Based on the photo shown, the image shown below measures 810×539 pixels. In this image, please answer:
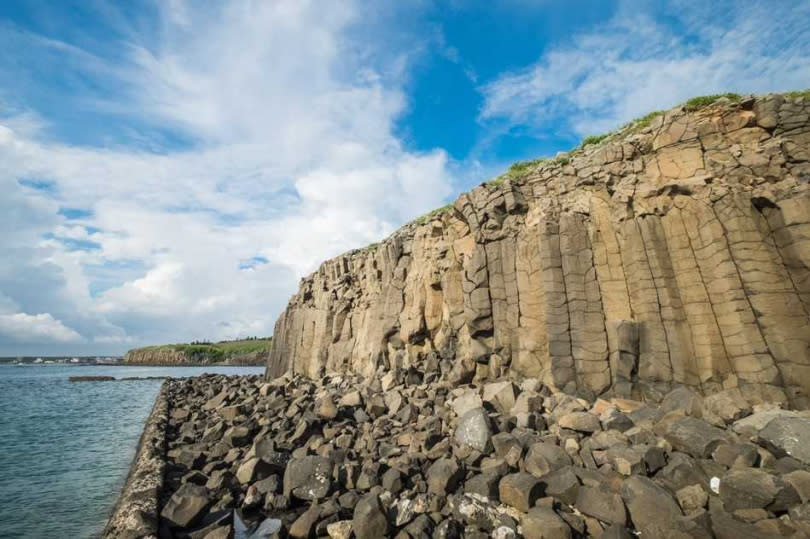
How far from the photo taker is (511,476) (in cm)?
720

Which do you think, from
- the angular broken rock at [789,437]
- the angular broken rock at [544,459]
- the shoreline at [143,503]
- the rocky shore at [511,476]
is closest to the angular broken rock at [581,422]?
the rocky shore at [511,476]

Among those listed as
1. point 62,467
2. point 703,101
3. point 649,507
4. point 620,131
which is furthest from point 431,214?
point 62,467

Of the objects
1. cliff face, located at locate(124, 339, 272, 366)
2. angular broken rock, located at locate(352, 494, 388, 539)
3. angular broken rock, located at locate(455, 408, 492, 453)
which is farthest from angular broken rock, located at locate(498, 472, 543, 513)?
cliff face, located at locate(124, 339, 272, 366)

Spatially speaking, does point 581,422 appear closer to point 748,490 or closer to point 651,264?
point 748,490

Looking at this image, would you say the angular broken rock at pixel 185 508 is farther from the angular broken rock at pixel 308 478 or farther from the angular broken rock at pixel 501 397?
the angular broken rock at pixel 501 397

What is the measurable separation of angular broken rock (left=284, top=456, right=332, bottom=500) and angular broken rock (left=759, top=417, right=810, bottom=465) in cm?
865

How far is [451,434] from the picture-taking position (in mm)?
10492

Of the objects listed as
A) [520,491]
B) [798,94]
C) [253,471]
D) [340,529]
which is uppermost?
[798,94]

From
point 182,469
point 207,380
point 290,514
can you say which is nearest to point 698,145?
point 290,514

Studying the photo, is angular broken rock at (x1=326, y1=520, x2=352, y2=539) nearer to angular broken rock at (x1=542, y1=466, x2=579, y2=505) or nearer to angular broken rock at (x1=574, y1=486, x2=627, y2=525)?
angular broken rock at (x1=542, y1=466, x2=579, y2=505)

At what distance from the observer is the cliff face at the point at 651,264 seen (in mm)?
9742

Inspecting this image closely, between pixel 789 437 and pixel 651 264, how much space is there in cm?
550

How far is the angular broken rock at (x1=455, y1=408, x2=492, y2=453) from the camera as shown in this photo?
29.8 ft

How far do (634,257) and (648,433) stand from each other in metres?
5.64
